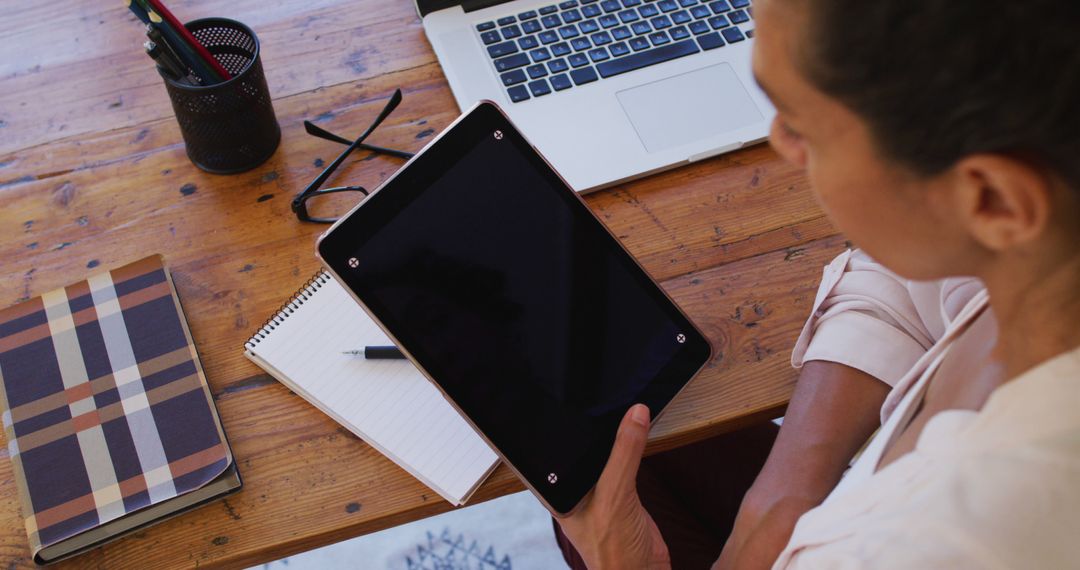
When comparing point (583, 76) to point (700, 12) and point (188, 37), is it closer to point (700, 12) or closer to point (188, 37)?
point (700, 12)

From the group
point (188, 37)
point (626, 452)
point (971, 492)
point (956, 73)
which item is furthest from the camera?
point (188, 37)

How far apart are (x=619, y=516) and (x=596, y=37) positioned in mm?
520

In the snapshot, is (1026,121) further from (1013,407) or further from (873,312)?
(873,312)

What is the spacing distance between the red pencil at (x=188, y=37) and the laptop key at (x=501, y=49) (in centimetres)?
27

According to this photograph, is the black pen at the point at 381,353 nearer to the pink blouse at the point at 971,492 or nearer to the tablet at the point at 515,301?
the tablet at the point at 515,301

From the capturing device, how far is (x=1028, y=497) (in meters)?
0.53

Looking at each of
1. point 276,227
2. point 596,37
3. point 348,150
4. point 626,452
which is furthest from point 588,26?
point 626,452

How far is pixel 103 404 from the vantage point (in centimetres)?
76

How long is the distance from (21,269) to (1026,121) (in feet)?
2.74

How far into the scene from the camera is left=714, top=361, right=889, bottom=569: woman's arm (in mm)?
762

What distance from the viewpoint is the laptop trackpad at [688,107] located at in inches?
36.2

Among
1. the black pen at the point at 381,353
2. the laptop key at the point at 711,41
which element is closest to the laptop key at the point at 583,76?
the laptop key at the point at 711,41

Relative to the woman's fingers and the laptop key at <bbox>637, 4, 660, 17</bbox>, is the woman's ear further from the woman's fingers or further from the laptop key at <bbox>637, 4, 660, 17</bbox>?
the laptop key at <bbox>637, 4, 660, 17</bbox>

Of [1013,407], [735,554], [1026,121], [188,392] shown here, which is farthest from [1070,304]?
[188,392]
